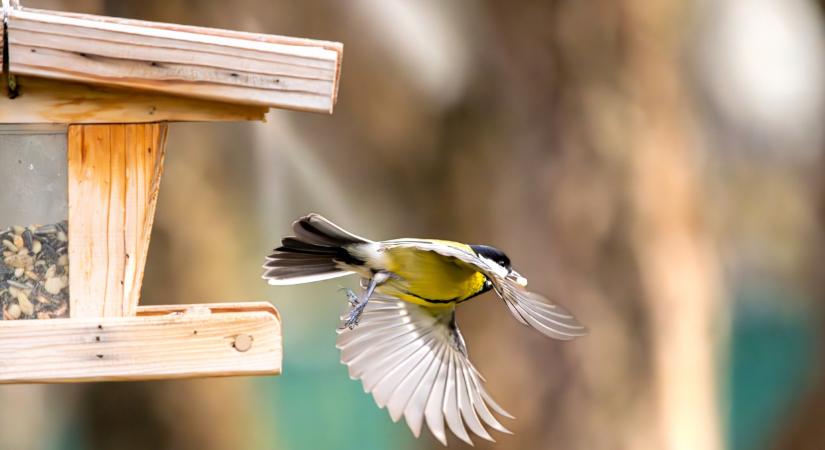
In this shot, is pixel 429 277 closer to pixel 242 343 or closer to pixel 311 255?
pixel 311 255

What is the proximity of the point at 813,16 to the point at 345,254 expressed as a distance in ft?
10.7

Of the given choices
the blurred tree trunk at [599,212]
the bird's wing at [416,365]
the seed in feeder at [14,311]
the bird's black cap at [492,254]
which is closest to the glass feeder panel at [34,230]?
the seed in feeder at [14,311]

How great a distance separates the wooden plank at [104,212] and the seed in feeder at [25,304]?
9 cm

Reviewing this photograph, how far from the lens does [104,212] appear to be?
7.04ft

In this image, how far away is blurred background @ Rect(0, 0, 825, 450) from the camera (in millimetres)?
4195

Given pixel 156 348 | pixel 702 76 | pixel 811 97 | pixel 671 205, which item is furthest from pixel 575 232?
pixel 156 348

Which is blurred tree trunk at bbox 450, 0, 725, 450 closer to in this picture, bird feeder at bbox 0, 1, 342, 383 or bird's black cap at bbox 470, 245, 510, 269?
bird's black cap at bbox 470, 245, 510, 269

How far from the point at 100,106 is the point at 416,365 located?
56.0 inches

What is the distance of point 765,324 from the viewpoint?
4980 millimetres

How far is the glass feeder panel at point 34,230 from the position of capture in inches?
84.1

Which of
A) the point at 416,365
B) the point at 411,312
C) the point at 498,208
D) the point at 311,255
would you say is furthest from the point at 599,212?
the point at 311,255

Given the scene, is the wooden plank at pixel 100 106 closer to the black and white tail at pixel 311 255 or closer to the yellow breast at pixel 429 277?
the black and white tail at pixel 311 255

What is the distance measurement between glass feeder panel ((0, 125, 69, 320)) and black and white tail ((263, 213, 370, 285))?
2.31 feet

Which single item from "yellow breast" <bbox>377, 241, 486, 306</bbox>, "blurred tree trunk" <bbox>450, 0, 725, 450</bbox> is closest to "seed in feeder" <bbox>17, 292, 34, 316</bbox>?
"yellow breast" <bbox>377, 241, 486, 306</bbox>
